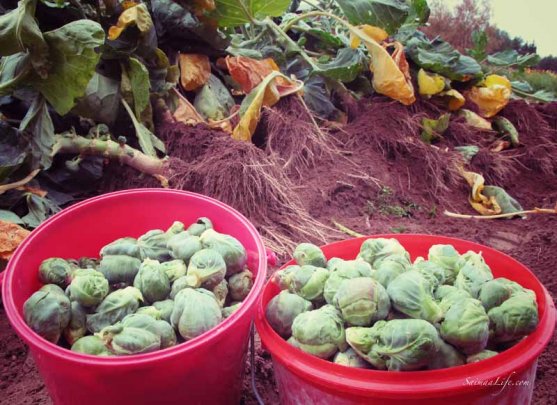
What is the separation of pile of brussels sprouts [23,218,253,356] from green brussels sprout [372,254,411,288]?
0.34 metres

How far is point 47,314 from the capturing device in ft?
3.34

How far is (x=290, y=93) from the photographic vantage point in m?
2.74

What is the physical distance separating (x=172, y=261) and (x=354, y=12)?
233 cm

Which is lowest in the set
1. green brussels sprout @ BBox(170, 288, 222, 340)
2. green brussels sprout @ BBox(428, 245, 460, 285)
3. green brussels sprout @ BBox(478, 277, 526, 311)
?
green brussels sprout @ BBox(170, 288, 222, 340)

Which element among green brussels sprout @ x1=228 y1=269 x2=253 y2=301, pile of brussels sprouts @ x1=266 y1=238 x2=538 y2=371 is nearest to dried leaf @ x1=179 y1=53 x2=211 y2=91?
green brussels sprout @ x1=228 y1=269 x2=253 y2=301

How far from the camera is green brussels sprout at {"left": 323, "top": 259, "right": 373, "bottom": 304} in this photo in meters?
1.06

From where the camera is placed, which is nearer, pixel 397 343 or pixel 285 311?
pixel 397 343

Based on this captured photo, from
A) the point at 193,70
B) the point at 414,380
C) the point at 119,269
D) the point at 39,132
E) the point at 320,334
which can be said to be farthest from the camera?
the point at 193,70

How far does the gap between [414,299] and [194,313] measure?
0.46 metres

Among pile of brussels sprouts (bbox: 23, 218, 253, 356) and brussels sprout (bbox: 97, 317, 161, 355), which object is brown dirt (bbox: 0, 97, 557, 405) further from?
brussels sprout (bbox: 97, 317, 161, 355)

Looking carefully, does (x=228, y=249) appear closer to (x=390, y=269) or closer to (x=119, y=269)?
(x=119, y=269)

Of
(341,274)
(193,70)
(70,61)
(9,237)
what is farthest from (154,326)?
(193,70)

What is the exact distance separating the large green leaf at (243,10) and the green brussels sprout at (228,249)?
1.83m

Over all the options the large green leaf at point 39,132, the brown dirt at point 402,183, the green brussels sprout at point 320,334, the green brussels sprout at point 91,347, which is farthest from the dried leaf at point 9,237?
the green brussels sprout at point 320,334
